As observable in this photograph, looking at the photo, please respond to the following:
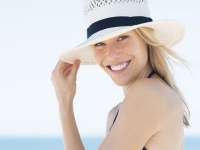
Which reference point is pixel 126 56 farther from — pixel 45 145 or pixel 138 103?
pixel 45 145

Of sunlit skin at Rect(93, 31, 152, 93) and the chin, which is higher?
sunlit skin at Rect(93, 31, 152, 93)

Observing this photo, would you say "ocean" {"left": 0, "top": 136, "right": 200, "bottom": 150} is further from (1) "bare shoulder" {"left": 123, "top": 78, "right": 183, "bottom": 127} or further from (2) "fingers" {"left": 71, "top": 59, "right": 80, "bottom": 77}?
(1) "bare shoulder" {"left": 123, "top": 78, "right": 183, "bottom": 127}

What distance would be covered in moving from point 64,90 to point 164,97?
0.86 meters

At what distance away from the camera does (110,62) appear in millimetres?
3256

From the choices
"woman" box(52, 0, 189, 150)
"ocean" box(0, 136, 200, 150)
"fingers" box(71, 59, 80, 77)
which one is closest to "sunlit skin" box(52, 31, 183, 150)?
"woman" box(52, 0, 189, 150)

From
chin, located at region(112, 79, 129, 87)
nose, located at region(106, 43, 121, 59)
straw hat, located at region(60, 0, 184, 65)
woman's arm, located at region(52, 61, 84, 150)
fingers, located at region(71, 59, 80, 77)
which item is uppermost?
straw hat, located at region(60, 0, 184, 65)

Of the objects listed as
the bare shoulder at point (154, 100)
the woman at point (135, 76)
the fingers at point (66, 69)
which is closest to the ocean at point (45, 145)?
the fingers at point (66, 69)

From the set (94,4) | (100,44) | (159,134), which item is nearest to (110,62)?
(100,44)

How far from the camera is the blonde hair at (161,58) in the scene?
127 inches

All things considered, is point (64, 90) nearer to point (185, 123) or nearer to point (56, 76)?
point (56, 76)

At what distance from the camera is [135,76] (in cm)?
328

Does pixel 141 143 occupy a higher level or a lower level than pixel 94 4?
lower

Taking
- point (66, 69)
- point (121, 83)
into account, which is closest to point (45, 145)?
point (66, 69)

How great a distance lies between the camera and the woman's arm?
361 cm
